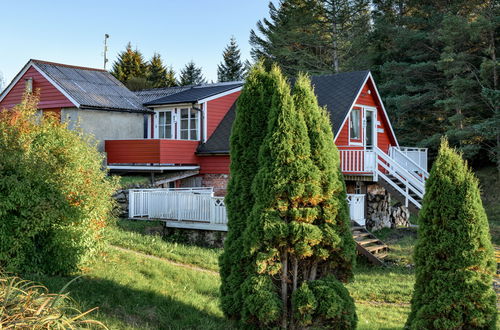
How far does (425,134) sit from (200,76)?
97.3 ft

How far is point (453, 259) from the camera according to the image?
6.86 meters

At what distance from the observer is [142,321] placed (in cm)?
698

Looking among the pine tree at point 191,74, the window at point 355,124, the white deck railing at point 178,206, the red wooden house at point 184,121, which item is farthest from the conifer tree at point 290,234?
the pine tree at point 191,74

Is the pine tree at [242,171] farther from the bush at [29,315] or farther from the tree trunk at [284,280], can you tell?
the bush at [29,315]

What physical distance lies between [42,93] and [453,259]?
19.8m

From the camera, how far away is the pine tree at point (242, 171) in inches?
299

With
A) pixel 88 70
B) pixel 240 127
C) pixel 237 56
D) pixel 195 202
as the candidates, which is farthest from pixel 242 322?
pixel 237 56

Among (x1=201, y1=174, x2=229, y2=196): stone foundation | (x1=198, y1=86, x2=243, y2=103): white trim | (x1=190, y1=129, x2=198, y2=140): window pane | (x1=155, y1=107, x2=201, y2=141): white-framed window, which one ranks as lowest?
(x1=201, y1=174, x2=229, y2=196): stone foundation

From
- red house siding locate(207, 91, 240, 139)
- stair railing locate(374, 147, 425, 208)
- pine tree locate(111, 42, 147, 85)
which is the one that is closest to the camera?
stair railing locate(374, 147, 425, 208)

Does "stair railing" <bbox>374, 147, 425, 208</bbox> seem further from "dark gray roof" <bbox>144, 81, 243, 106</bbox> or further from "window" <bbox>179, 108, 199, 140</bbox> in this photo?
"window" <bbox>179, 108, 199, 140</bbox>

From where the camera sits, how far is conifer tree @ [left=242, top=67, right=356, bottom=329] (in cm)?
718

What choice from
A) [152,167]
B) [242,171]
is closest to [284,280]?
[242,171]

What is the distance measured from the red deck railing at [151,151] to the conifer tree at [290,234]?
42.9 ft

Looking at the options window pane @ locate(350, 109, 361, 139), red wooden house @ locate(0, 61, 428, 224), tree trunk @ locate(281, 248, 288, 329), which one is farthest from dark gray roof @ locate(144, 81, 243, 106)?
tree trunk @ locate(281, 248, 288, 329)
